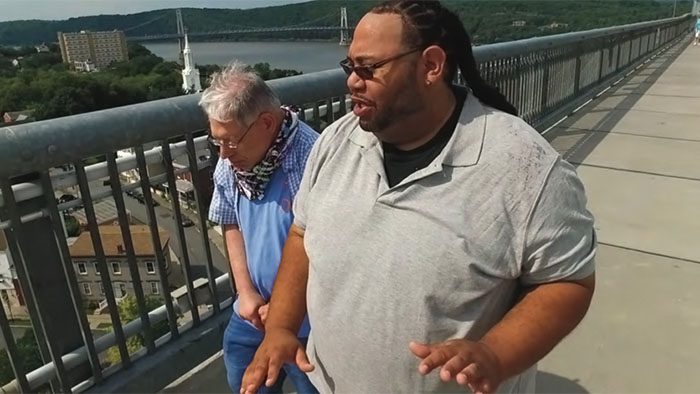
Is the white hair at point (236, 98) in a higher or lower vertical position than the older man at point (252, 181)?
higher

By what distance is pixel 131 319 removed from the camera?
289 centimetres

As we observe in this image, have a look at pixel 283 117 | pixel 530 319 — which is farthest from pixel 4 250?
pixel 530 319

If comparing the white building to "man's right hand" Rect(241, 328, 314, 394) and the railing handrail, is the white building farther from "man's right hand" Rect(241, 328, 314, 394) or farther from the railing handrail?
"man's right hand" Rect(241, 328, 314, 394)

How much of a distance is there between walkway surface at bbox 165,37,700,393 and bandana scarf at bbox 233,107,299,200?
51.4 inches

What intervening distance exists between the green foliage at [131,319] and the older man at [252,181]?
0.74m

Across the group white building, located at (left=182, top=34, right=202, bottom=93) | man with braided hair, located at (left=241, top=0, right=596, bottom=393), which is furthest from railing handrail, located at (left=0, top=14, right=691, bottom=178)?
man with braided hair, located at (left=241, top=0, right=596, bottom=393)

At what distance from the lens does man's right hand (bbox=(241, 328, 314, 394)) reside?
65.6 inches

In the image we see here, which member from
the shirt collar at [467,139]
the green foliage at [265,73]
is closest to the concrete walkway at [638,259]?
the shirt collar at [467,139]

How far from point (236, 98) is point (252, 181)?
12.0 inches

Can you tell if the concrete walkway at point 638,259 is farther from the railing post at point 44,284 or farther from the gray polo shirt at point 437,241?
the railing post at point 44,284

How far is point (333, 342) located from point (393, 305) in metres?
0.29

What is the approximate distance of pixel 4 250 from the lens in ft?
6.98

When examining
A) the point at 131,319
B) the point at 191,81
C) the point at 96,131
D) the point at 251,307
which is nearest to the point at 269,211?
the point at 251,307

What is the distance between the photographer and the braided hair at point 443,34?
57.5 inches
